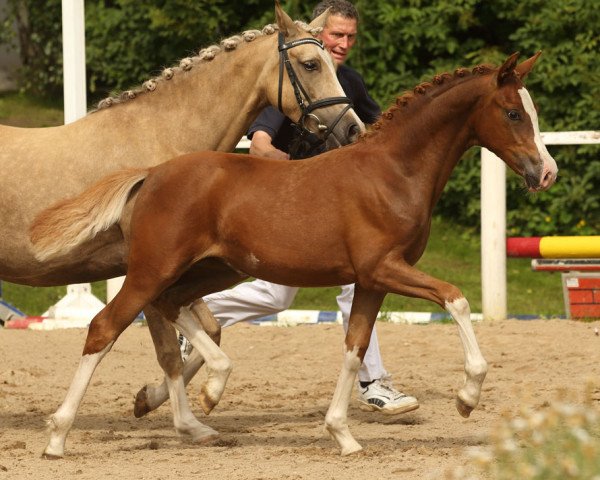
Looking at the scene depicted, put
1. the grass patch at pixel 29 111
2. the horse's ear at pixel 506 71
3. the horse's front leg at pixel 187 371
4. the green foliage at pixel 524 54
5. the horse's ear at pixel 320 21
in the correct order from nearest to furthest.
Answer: the horse's ear at pixel 506 71
the horse's front leg at pixel 187 371
the horse's ear at pixel 320 21
the green foliage at pixel 524 54
the grass patch at pixel 29 111

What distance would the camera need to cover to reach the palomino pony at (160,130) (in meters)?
6.00

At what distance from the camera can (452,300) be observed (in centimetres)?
526

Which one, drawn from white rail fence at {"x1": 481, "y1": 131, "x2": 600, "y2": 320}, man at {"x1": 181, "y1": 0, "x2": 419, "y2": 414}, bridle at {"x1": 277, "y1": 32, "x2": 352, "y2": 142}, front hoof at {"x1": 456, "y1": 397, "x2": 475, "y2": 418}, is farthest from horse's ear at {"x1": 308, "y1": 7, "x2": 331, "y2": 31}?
Result: white rail fence at {"x1": 481, "y1": 131, "x2": 600, "y2": 320}

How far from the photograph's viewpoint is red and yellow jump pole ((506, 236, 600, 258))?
8.74 m

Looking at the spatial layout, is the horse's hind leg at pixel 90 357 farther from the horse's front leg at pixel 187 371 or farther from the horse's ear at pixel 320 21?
the horse's ear at pixel 320 21

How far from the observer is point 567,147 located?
11.6 meters

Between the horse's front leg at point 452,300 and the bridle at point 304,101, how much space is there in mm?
982

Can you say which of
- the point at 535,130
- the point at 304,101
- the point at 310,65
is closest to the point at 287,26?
the point at 310,65

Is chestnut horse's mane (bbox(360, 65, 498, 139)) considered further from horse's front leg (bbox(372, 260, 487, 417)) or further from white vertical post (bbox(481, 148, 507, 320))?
white vertical post (bbox(481, 148, 507, 320))

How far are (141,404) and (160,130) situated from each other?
1.33 m

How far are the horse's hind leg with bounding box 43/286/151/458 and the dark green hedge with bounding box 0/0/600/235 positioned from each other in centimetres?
618

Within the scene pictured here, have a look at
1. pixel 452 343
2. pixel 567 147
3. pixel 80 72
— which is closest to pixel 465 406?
pixel 452 343

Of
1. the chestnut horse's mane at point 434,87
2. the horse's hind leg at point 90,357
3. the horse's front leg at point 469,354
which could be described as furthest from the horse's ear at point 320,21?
the horse's front leg at point 469,354

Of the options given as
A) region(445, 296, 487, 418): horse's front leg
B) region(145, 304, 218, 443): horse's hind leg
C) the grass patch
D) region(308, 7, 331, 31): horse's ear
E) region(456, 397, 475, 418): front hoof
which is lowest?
the grass patch
